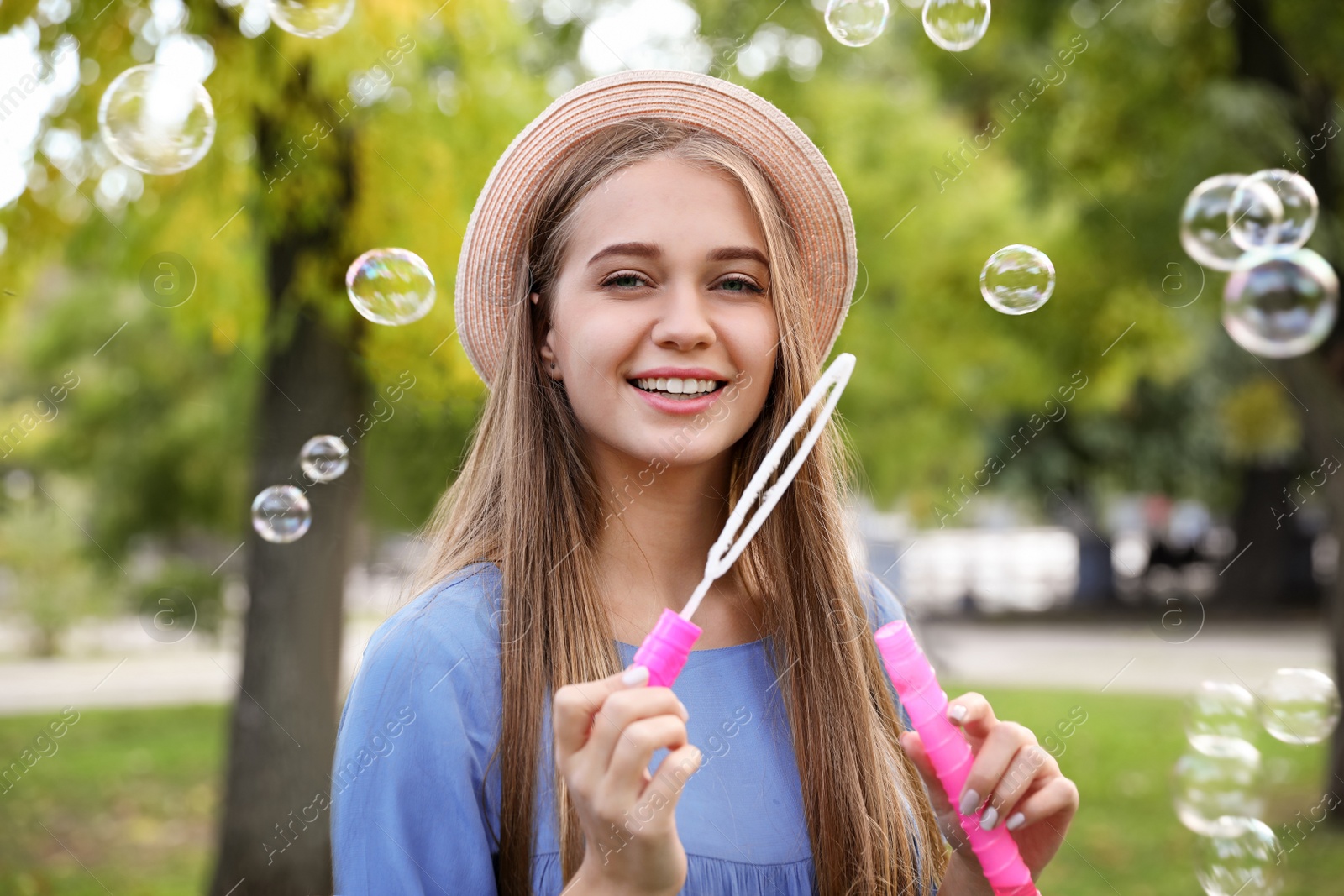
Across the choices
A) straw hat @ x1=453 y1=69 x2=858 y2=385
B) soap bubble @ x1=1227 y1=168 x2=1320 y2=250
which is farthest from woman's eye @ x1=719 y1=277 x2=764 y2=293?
soap bubble @ x1=1227 y1=168 x2=1320 y2=250

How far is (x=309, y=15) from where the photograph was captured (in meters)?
3.51

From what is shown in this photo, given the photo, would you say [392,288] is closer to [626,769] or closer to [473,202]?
[626,769]

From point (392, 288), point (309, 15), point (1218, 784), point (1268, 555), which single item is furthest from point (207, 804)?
point (1268, 555)

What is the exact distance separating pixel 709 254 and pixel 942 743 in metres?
0.73

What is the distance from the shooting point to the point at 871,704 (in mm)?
1941

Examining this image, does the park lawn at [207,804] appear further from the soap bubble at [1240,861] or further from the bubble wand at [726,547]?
the bubble wand at [726,547]

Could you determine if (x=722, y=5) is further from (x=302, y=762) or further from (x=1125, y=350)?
(x=302, y=762)

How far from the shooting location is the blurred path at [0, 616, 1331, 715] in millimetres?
11617

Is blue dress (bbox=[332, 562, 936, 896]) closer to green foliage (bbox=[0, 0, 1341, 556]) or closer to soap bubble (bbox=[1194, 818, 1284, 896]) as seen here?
soap bubble (bbox=[1194, 818, 1284, 896])

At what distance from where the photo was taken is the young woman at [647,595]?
5.07 feet

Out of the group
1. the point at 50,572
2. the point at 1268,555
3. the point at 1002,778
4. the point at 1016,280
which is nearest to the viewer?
the point at 1002,778

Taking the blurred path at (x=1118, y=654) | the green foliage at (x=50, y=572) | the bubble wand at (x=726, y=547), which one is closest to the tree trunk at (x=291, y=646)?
the bubble wand at (x=726, y=547)

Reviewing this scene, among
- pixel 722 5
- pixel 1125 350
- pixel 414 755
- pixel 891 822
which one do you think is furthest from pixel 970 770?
pixel 1125 350

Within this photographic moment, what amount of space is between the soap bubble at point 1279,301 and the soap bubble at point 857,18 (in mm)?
1179
